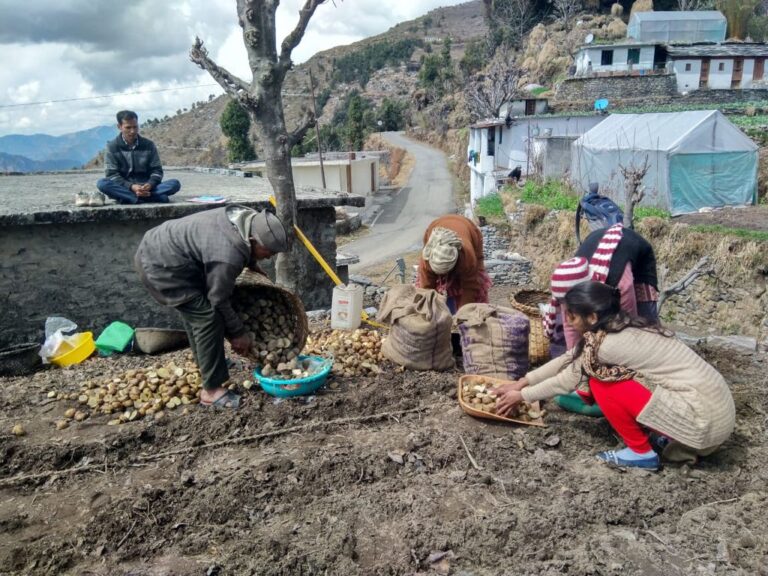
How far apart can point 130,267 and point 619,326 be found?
16.3 ft

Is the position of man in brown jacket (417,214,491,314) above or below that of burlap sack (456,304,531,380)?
above

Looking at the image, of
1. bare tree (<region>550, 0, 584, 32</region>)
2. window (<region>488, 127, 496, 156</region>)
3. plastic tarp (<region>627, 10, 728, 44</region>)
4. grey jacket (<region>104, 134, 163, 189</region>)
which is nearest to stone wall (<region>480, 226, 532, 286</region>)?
grey jacket (<region>104, 134, 163, 189</region>)

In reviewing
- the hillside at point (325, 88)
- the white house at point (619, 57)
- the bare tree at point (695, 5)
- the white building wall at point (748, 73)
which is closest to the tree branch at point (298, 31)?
the white house at point (619, 57)

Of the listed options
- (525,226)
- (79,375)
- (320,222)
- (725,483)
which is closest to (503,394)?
(725,483)

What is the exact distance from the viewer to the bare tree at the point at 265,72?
495cm

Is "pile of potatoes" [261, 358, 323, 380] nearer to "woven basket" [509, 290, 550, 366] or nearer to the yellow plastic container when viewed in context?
"woven basket" [509, 290, 550, 366]

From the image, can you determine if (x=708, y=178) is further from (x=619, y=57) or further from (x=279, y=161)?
(x=619, y=57)

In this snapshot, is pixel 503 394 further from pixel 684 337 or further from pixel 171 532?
pixel 684 337

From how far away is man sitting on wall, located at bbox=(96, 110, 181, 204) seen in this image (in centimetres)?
568

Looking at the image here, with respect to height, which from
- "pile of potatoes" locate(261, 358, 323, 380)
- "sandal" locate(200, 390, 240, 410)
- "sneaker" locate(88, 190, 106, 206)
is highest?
"sneaker" locate(88, 190, 106, 206)

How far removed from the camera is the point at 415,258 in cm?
1838

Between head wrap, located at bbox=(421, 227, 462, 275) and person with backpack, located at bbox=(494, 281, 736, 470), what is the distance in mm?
1391

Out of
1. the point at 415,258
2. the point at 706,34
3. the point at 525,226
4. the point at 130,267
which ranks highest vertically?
the point at 706,34

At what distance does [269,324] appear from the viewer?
4105 millimetres
